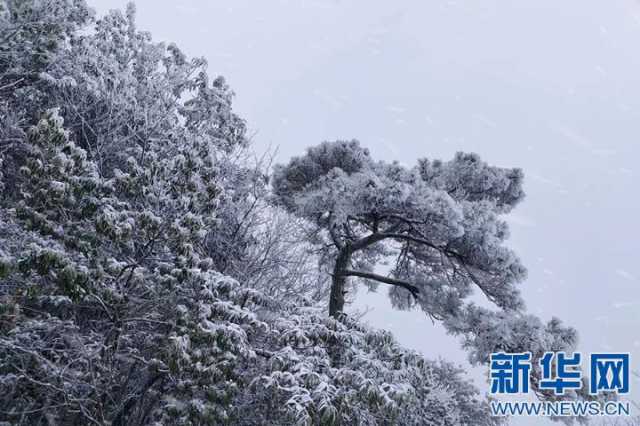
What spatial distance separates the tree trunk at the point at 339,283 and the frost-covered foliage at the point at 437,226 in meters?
0.02

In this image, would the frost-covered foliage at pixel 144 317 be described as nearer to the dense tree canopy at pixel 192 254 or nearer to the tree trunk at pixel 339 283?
the dense tree canopy at pixel 192 254

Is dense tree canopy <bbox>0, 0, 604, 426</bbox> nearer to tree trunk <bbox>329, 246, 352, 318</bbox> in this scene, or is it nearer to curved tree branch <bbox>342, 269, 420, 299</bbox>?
tree trunk <bbox>329, 246, 352, 318</bbox>

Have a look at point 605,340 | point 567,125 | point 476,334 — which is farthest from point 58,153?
point 567,125

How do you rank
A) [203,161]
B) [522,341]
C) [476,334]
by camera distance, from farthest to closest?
[476,334] < [522,341] < [203,161]

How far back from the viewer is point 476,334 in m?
8.83

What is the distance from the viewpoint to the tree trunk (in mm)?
9992

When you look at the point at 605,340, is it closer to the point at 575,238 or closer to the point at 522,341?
the point at 575,238

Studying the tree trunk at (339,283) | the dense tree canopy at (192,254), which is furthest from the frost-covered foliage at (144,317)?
the tree trunk at (339,283)

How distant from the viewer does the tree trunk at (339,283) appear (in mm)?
9992

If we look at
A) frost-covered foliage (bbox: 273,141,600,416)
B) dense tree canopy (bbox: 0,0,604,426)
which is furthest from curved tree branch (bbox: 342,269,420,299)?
dense tree canopy (bbox: 0,0,604,426)

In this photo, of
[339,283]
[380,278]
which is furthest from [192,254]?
[380,278]

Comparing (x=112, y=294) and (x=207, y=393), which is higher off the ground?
(x=112, y=294)

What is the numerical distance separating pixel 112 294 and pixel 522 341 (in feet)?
17.5

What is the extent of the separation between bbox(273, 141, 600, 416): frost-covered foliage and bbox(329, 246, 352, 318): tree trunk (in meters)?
0.02
